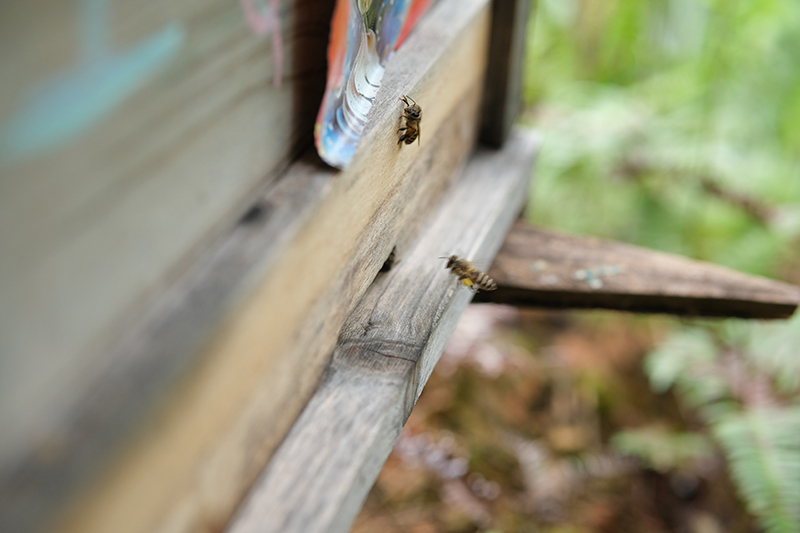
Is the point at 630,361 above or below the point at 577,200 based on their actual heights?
below

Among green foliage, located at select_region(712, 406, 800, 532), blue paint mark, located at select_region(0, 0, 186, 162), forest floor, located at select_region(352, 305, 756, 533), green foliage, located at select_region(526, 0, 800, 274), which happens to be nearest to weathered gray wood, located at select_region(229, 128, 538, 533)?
blue paint mark, located at select_region(0, 0, 186, 162)

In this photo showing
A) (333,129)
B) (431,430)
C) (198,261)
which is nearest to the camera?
(198,261)

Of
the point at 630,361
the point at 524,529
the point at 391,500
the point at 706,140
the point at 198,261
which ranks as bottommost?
the point at 198,261

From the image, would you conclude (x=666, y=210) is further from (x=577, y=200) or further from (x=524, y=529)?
(x=524, y=529)

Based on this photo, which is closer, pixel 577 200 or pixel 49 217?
pixel 49 217

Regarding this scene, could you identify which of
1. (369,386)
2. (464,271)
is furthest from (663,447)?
(369,386)

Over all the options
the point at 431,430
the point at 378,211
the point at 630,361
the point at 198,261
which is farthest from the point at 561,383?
the point at 198,261

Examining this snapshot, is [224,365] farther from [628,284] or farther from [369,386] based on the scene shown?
[628,284]
